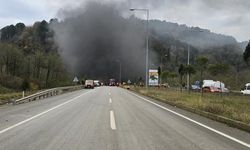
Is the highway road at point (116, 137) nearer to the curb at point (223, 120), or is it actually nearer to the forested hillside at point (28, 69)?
the curb at point (223, 120)

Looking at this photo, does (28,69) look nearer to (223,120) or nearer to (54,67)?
(54,67)

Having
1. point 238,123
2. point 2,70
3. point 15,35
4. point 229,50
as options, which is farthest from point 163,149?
point 15,35

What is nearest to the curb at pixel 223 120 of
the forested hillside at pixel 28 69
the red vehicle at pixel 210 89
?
the red vehicle at pixel 210 89

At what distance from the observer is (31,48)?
128 metres

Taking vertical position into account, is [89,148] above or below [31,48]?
below

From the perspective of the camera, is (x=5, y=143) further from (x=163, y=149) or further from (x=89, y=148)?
(x=163, y=149)

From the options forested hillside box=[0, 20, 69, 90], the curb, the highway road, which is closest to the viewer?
the highway road

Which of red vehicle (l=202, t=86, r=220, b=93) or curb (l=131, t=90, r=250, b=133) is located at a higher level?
red vehicle (l=202, t=86, r=220, b=93)

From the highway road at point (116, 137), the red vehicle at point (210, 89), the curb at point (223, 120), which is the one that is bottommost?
the highway road at point (116, 137)

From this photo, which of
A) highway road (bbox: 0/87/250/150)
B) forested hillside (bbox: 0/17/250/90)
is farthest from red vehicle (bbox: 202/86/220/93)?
highway road (bbox: 0/87/250/150)

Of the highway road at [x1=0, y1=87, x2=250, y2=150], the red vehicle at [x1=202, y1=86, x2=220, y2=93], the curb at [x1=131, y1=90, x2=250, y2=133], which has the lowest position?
the highway road at [x1=0, y1=87, x2=250, y2=150]

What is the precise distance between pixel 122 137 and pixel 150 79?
2355 inches

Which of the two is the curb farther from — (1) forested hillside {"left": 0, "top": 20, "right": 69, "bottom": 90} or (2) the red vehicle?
(1) forested hillside {"left": 0, "top": 20, "right": 69, "bottom": 90}

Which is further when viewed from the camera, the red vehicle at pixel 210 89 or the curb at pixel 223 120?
the red vehicle at pixel 210 89
